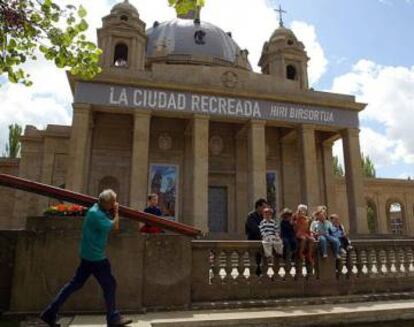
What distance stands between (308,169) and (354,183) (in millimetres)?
3016

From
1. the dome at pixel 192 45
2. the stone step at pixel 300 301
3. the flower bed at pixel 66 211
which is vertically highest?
the dome at pixel 192 45

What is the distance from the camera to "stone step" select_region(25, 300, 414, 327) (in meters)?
4.57

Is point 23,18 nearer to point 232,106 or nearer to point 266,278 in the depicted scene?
point 266,278

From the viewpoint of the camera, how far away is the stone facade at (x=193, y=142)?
19500mm

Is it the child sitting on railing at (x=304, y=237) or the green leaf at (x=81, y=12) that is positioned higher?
the green leaf at (x=81, y=12)

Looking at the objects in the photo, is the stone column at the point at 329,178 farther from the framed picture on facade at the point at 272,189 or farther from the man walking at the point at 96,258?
the man walking at the point at 96,258

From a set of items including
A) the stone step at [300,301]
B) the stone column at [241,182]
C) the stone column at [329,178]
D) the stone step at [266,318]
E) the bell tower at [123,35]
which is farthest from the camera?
the bell tower at [123,35]

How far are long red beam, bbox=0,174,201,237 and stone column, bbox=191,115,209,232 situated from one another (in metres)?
13.3

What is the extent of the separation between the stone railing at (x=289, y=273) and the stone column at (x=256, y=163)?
1214 cm

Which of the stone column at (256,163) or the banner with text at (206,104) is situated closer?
the banner with text at (206,104)

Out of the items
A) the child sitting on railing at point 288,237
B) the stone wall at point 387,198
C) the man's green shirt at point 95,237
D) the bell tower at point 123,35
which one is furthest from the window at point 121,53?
the man's green shirt at point 95,237

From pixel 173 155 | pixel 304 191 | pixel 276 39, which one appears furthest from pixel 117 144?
pixel 276 39

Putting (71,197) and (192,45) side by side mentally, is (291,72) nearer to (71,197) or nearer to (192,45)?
(192,45)

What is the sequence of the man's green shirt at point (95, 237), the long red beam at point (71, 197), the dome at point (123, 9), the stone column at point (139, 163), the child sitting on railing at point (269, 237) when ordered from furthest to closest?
the dome at point (123, 9) → the stone column at point (139, 163) → the child sitting on railing at point (269, 237) → the long red beam at point (71, 197) → the man's green shirt at point (95, 237)
